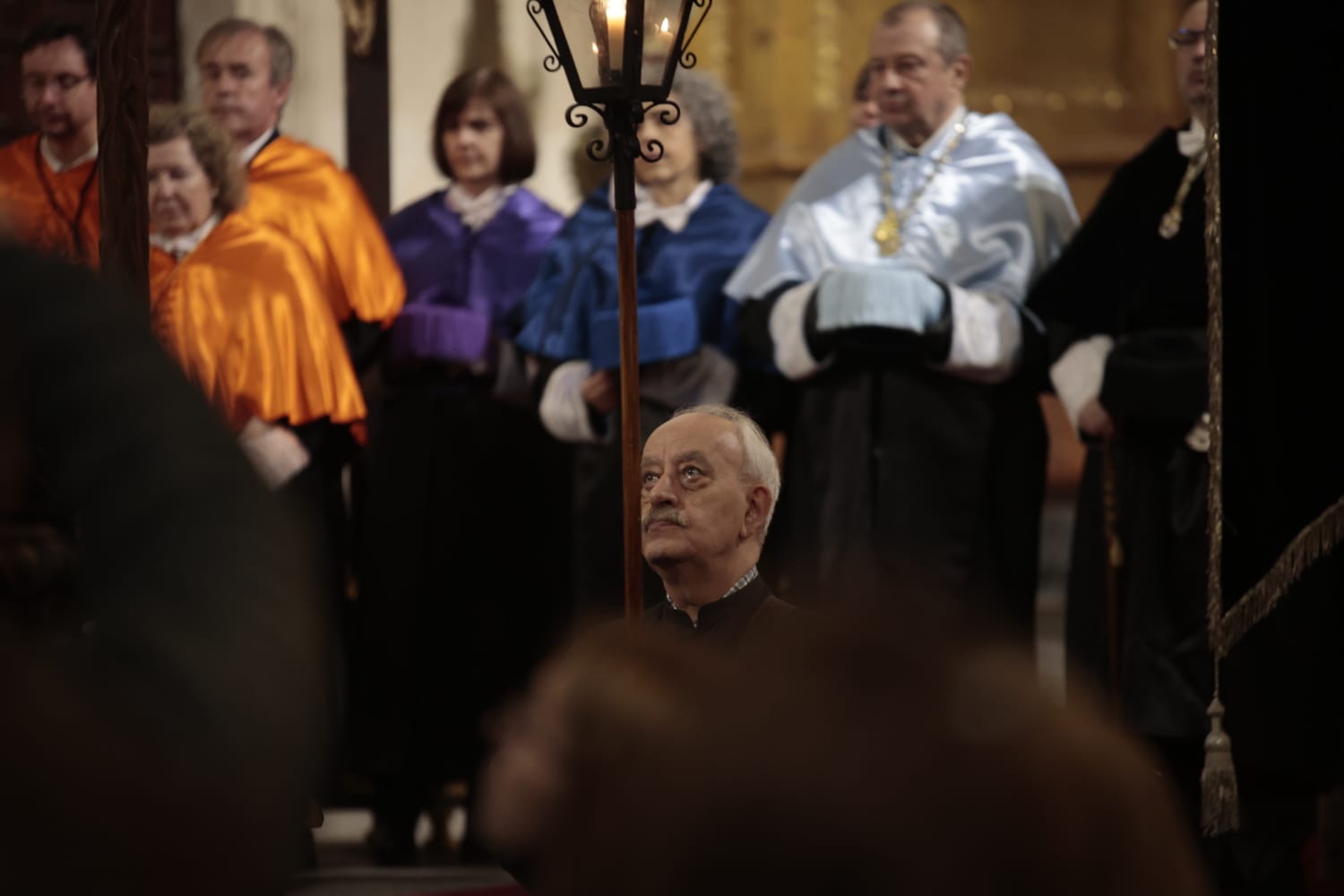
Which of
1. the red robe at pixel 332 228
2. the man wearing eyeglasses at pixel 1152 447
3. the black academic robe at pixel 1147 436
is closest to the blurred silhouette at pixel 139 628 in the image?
the man wearing eyeglasses at pixel 1152 447

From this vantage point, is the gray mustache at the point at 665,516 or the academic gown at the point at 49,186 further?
the academic gown at the point at 49,186

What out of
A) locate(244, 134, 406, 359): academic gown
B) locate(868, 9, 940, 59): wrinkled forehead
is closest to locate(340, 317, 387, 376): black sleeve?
locate(244, 134, 406, 359): academic gown

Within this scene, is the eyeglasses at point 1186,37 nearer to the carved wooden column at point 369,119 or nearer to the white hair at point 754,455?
the white hair at point 754,455

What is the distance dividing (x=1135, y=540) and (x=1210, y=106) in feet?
3.68

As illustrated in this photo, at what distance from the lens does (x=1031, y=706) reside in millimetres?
1077

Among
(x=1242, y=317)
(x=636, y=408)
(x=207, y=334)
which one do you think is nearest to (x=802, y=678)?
(x=636, y=408)

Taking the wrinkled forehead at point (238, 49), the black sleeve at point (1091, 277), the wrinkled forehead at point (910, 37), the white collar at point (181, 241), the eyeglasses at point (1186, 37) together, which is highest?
the wrinkled forehead at point (238, 49)

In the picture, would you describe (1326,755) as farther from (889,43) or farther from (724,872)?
(724,872)

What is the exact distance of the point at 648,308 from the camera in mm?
5691

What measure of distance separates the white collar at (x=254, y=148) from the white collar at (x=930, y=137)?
1824mm

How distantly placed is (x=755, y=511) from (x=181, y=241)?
2555 mm

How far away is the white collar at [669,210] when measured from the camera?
5.95 m

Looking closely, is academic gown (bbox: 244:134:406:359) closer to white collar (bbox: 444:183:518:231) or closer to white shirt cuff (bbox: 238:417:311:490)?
white collar (bbox: 444:183:518:231)

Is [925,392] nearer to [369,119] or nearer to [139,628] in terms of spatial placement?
[369,119]
